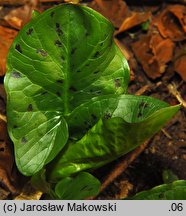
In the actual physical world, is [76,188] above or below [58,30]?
below

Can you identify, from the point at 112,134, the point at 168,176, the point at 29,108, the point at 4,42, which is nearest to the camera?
the point at 112,134

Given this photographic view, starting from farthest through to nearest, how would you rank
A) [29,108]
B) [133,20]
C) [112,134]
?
1. [133,20]
2. [29,108]
3. [112,134]

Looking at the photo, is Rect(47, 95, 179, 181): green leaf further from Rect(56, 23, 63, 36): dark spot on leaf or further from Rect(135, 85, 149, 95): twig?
Rect(135, 85, 149, 95): twig

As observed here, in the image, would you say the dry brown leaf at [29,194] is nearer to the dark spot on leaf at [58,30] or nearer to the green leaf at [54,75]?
the green leaf at [54,75]

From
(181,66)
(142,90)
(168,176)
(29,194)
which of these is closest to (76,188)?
(29,194)

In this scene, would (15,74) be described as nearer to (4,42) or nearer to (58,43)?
(58,43)

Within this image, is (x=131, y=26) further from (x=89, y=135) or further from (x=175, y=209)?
(x=175, y=209)
